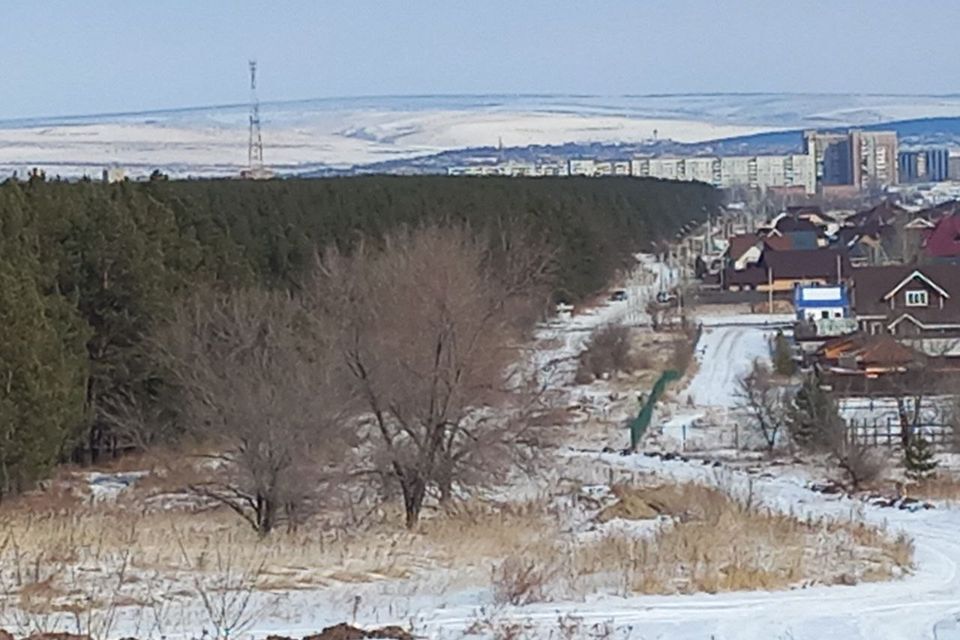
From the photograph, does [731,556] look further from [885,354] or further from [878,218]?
[878,218]

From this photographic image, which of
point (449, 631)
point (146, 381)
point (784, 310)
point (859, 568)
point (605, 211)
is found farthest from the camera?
point (605, 211)

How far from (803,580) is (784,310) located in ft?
152

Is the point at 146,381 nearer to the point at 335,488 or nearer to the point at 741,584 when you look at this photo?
the point at 335,488

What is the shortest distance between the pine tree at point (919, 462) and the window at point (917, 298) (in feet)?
76.9

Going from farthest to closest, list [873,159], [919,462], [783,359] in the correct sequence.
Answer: [873,159] < [783,359] < [919,462]

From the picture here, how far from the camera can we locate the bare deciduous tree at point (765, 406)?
25.2 m

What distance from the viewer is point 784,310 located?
177 feet

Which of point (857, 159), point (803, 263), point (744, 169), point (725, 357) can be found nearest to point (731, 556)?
point (725, 357)

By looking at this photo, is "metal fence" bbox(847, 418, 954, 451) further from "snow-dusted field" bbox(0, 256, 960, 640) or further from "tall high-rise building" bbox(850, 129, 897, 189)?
"tall high-rise building" bbox(850, 129, 897, 189)

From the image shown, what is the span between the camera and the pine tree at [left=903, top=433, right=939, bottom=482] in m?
20.4

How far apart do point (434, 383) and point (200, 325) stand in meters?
4.70

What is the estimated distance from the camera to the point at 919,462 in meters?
20.6

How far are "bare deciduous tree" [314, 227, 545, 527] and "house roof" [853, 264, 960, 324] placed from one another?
90.9 feet

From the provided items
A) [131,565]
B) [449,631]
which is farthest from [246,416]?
[449,631]
